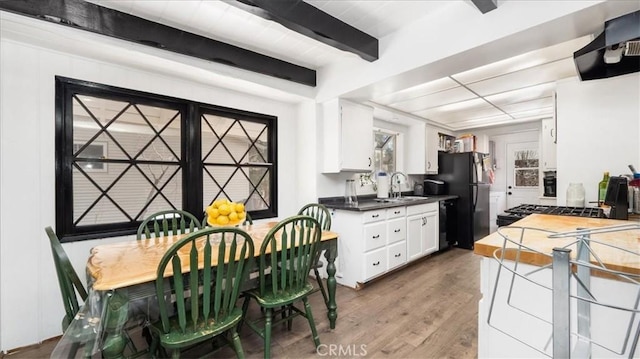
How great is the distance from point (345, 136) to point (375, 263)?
1481mm

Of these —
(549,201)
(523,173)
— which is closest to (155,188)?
(549,201)

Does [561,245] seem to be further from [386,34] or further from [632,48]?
[386,34]

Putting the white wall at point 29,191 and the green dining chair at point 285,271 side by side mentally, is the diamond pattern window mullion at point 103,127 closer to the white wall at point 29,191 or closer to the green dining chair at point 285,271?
the white wall at point 29,191

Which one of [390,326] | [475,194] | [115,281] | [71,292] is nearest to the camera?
[115,281]

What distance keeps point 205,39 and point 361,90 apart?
5.04 feet

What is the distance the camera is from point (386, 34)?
2.48 metres

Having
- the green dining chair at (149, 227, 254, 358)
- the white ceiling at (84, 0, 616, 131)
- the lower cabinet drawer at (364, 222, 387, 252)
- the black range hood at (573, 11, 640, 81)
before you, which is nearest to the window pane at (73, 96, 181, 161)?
the white ceiling at (84, 0, 616, 131)

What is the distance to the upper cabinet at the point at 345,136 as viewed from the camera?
323 cm

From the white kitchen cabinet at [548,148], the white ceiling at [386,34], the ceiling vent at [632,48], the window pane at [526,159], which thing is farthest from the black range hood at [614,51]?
the window pane at [526,159]

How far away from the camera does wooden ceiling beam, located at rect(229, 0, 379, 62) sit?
5.96ft

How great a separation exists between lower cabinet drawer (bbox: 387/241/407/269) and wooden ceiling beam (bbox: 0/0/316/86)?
2303 millimetres

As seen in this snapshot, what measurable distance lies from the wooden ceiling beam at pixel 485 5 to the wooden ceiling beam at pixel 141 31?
1823 mm

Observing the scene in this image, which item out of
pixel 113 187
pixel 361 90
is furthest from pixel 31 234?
pixel 361 90

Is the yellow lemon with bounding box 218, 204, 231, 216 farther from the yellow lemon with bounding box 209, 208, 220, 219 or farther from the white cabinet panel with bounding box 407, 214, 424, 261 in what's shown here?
the white cabinet panel with bounding box 407, 214, 424, 261
